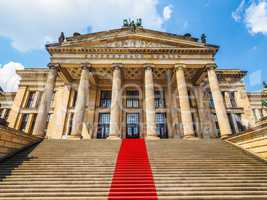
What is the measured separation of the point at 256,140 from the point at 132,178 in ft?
26.1

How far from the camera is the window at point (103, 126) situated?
21.6m

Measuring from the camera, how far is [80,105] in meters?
17.1

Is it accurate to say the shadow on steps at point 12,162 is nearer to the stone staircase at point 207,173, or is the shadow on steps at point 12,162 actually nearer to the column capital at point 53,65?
the stone staircase at point 207,173

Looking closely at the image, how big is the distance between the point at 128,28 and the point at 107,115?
11.7m

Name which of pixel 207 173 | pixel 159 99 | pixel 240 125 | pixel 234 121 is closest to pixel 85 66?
pixel 159 99

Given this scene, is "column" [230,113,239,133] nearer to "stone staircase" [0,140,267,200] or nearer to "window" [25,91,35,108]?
"stone staircase" [0,140,267,200]

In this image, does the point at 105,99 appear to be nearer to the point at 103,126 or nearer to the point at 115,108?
the point at 103,126

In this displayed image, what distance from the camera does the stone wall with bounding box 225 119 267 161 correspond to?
9.17 meters

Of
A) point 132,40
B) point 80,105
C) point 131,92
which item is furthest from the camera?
point 131,92

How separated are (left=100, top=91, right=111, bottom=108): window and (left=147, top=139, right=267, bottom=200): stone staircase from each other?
12996mm

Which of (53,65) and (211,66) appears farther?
(211,66)

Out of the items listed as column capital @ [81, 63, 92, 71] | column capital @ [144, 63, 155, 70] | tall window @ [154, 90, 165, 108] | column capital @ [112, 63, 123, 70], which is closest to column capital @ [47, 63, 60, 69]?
column capital @ [81, 63, 92, 71]

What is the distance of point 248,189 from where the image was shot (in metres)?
6.38

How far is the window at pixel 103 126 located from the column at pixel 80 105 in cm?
528
